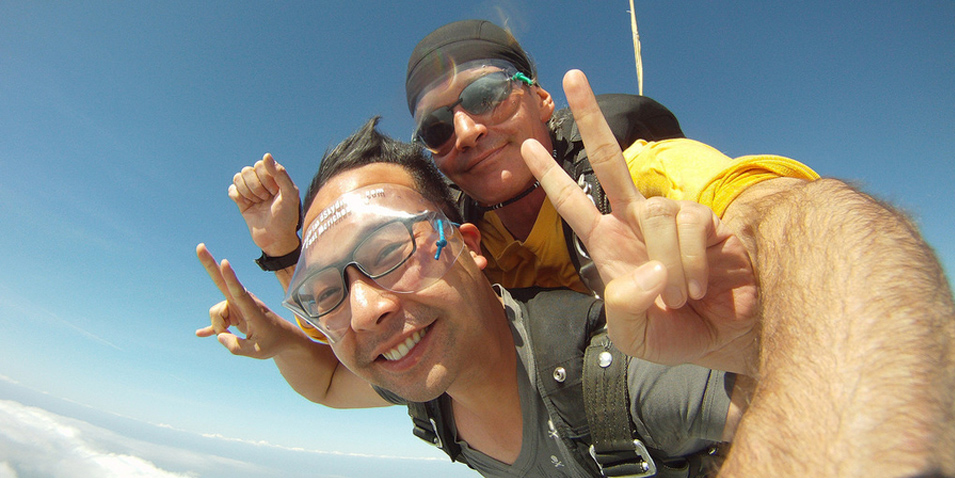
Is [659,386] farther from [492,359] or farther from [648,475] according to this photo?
[492,359]

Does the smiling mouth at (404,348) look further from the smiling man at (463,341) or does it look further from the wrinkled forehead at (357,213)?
the wrinkled forehead at (357,213)

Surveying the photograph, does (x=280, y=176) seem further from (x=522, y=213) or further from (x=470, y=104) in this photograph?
(x=522, y=213)

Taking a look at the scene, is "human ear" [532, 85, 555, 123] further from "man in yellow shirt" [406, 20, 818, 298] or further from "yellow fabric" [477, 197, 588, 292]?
"yellow fabric" [477, 197, 588, 292]

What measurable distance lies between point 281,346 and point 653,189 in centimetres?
198

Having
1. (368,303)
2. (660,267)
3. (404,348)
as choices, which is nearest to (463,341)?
(404,348)

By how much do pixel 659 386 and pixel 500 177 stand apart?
1.06 meters

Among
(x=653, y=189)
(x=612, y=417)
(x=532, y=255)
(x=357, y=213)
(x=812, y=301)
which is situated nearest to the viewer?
(x=812, y=301)

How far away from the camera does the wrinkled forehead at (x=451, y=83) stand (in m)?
1.91

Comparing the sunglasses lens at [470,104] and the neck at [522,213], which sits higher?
the sunglasses lens at [470,104]

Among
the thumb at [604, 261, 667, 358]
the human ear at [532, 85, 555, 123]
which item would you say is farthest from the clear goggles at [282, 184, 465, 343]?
the human ear at [532, 85, 555, 123]

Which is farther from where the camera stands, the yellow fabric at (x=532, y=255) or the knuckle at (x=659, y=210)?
the yellow fabric at (x=532, y=255)

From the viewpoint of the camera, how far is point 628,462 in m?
1.21

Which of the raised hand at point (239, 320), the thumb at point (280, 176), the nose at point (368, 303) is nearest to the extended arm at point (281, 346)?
the raised hand at point (239, 320)

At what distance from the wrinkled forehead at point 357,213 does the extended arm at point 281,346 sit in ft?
1.72
